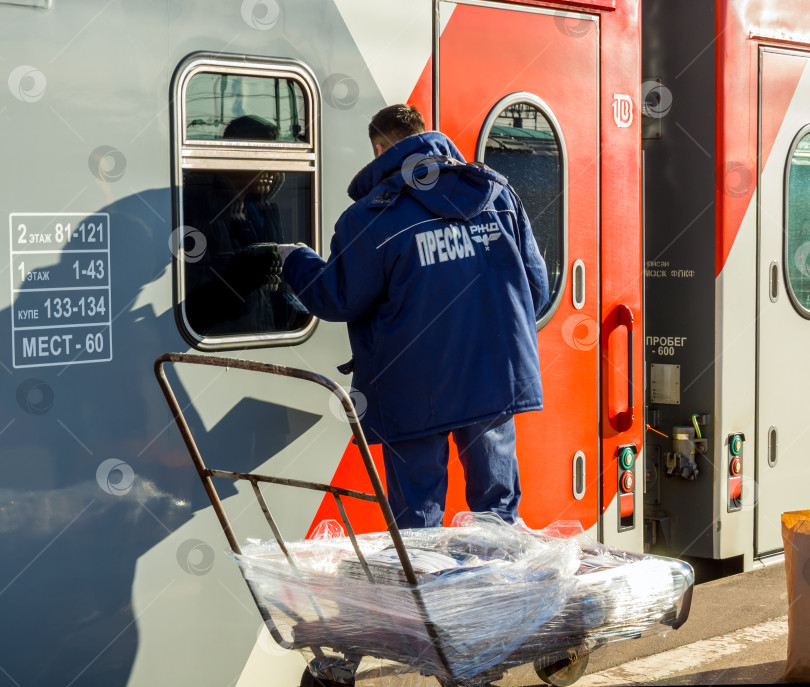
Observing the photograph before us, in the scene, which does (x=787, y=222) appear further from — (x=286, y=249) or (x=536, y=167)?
(x=286, y=249)

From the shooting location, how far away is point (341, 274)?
132 inches

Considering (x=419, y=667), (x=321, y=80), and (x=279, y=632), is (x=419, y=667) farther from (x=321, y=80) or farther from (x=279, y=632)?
(x=321, y=80)

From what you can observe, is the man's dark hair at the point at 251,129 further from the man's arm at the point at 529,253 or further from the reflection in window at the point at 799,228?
the reflection in window at the point at 799,228

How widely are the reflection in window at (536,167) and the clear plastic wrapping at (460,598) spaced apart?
1342 mm

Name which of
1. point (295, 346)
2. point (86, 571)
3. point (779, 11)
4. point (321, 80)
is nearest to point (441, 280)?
point (295, 346)

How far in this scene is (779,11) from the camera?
506cm

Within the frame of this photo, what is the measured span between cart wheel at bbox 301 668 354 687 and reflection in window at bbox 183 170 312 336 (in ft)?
3.25

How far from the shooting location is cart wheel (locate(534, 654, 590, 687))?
12.1 feet

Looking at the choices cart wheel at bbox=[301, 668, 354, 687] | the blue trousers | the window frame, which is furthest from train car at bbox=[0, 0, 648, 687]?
the window frame

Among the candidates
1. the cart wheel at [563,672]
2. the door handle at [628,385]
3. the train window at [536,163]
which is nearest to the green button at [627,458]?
the door handle at [628,385]

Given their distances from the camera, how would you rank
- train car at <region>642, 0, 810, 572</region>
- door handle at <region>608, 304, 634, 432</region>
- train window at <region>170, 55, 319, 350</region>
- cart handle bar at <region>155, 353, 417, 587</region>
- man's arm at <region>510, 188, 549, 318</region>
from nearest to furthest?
cart handle bar at <region>155, 353, 417, 587</region> → train window at <region>170, 55, 319, 350</region> → man's arm at <region>510, 188, 549, 318</region> → door handle at <region>608, 304, 634, 432</region> → train car at <region>642, 0, 810, 572</region>

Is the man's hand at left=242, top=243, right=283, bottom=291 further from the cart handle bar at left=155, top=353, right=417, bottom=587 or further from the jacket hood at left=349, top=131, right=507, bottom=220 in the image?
the cart handle bar at left=155, top=353, right=417, bottom=587

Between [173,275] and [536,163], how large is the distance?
153 cm

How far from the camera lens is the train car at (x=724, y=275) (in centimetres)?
492
